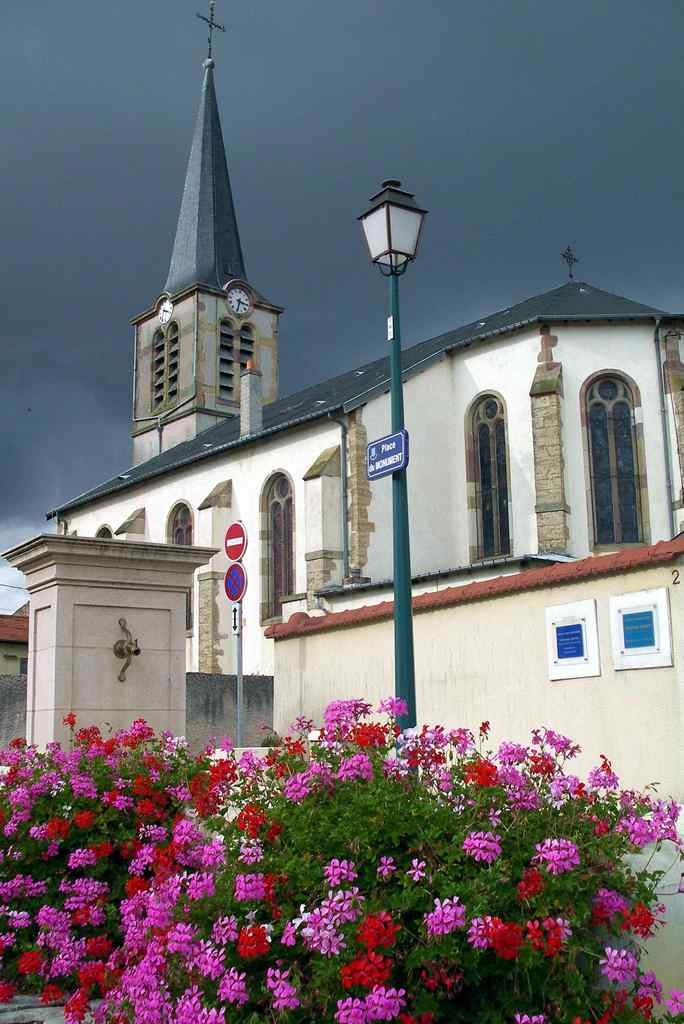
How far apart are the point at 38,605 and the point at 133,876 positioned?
5010 millimetres

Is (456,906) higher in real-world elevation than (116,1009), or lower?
higher

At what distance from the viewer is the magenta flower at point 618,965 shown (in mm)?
3541

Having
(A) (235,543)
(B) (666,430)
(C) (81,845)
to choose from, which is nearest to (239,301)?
(B) (666,430)

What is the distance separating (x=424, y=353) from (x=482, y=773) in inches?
1077

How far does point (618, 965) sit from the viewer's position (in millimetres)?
3547

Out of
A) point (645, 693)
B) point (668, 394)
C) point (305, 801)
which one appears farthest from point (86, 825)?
point (668, 394)

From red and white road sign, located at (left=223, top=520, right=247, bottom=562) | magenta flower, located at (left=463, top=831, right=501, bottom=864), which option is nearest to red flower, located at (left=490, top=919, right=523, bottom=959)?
magenta flower, located at (left=463, top=831, right=501, bottom=864)

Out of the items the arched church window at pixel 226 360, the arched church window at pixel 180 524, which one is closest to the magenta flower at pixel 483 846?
the arched church window at pixel 180 524

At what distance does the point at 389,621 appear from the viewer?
37.5ft

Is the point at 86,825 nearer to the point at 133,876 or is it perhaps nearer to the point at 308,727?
the point at 133,876

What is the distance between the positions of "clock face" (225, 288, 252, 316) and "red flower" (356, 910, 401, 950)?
4827 centimetres

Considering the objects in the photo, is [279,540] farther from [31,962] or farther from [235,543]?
[31,962]

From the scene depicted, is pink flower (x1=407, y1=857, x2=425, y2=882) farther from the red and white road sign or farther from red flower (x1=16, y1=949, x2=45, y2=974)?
the red and white road sign

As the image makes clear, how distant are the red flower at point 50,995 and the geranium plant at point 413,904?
0.98 metres
